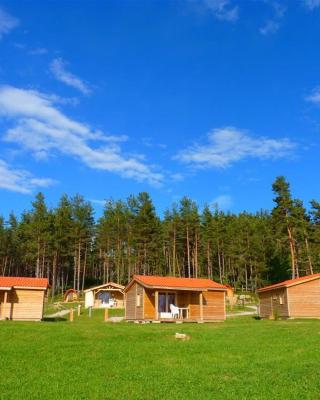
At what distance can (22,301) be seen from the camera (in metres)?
30.5

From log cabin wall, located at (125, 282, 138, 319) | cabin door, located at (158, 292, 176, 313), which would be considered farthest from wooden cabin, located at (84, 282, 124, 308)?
cabin door, located at (158, 292, 176, 313)

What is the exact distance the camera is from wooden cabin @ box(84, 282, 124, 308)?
5200cm

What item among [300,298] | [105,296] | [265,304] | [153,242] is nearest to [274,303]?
[265,304]

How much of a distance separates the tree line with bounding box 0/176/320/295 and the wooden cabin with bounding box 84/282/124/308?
1111 centimetres

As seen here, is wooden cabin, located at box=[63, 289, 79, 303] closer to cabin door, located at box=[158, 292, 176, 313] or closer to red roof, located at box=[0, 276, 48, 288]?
red roof, located at box=[0, 276, 48, 288]

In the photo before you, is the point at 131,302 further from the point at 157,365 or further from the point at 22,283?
the point at 157,365

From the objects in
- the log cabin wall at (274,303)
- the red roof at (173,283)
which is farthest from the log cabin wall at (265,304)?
the red roof at (173,283)

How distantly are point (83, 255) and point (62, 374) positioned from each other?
213 ft

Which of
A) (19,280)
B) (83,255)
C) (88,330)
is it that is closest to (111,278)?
(83,255)

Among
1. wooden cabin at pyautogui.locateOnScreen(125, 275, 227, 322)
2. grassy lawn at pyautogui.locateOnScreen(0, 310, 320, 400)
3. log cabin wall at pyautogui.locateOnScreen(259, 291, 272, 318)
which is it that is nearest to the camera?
grassy lawn at pyautogui.locateOnScreen(0, 310, 320, 400)

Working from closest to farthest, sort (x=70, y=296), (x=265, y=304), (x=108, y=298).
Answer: (x=265, y=304) → (x=108, y=298) → (x=70, y=296)

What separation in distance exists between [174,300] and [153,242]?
3246 centimetres

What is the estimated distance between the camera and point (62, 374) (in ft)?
37.9

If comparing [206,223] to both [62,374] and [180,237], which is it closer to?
[180,237]
